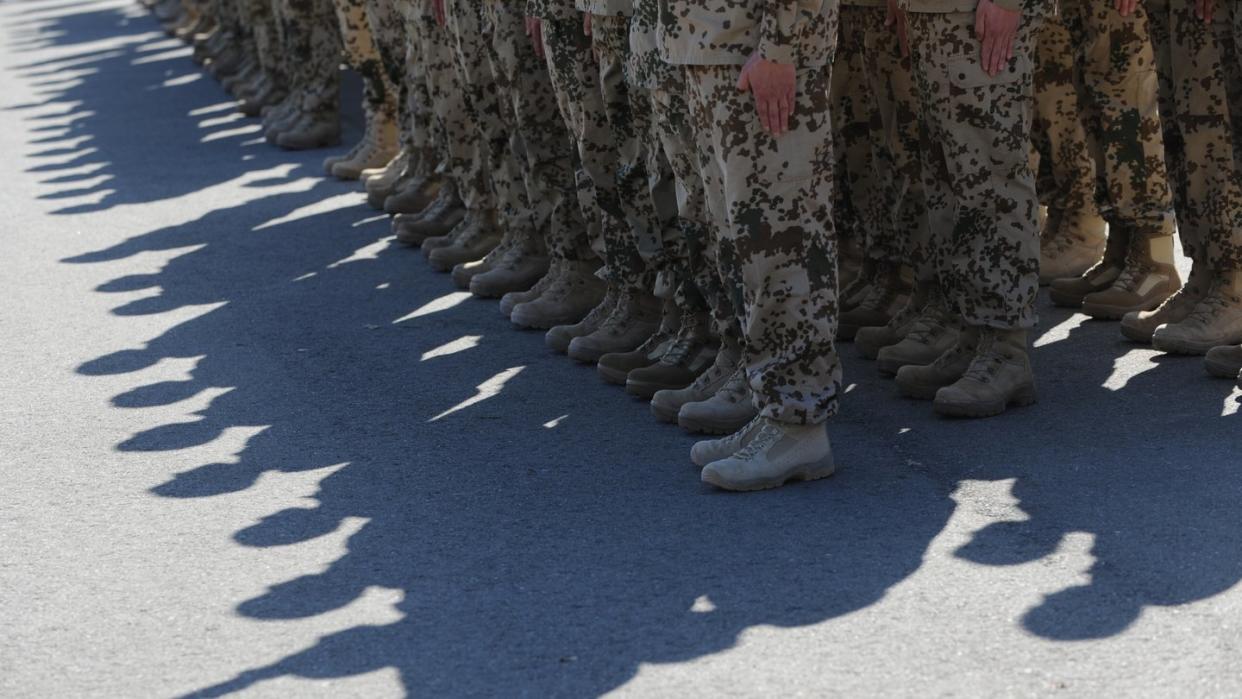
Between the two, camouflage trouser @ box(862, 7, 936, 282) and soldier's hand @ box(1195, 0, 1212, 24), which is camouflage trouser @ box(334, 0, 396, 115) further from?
soldier's hand @ box(1195, 0, 1212, 24)

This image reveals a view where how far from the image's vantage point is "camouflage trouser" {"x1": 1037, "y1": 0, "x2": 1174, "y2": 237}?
5.79m

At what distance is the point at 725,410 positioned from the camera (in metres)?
5.02

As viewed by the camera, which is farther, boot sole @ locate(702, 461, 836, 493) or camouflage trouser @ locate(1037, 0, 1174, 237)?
camouflage trouser @ locate(1037, 0, 1174, 237)

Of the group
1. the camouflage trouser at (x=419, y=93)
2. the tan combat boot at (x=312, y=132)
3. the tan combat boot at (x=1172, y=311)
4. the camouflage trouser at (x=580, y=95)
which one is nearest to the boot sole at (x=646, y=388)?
the camouflage trouser at (x=580, y=95)

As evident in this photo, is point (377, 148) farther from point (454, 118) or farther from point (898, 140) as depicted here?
point (898, 140)

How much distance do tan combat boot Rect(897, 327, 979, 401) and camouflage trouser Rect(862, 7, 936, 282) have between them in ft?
1.41

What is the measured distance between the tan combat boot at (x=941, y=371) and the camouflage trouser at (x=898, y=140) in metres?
0.43

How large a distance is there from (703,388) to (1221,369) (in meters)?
1.58

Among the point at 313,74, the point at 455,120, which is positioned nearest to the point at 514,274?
the point at 455,120

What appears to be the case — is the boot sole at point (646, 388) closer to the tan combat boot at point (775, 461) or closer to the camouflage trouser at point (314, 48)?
the tan combat boot at point (775, 461)

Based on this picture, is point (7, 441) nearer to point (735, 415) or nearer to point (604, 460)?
point (604, 460)

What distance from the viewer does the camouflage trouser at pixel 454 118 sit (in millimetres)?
7484

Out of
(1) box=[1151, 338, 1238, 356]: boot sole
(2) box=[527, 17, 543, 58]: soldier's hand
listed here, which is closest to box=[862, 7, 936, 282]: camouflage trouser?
(1) box=[1151, 338, 1238, 356]: boot sole

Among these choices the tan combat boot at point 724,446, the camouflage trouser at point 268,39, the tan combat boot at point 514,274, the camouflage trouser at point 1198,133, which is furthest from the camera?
the camouflage trouser at point 268,39
